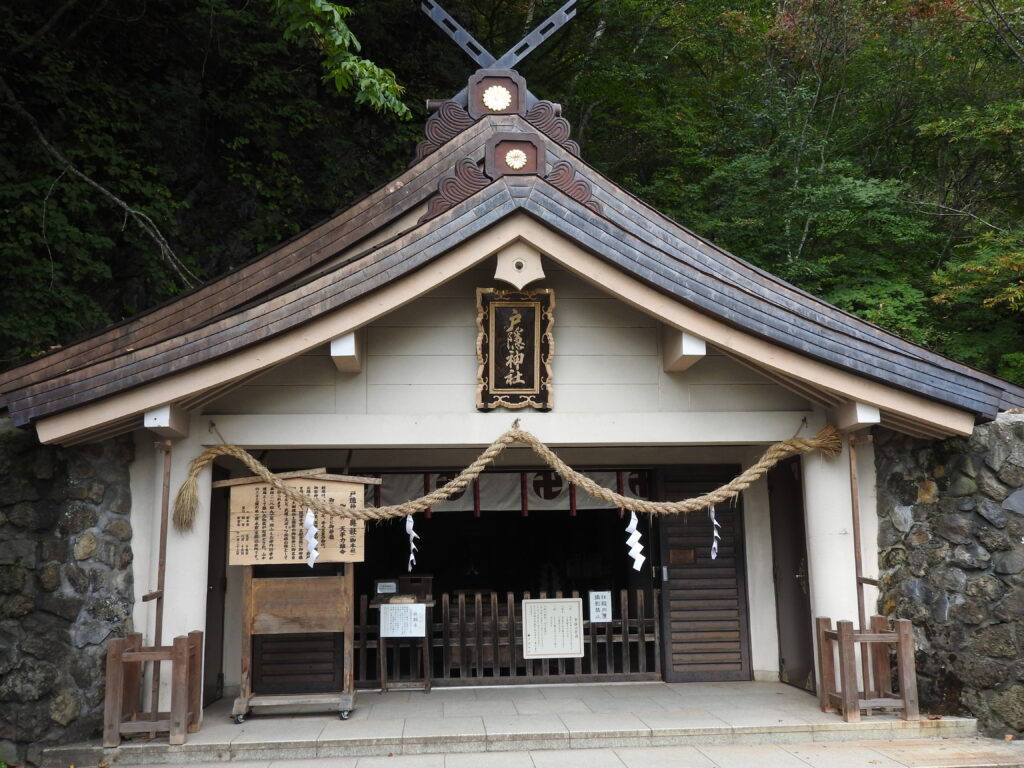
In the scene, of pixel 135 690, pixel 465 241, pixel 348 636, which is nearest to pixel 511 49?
pixel 465 241

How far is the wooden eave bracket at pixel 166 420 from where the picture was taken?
21.1 feet

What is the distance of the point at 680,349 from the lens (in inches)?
272

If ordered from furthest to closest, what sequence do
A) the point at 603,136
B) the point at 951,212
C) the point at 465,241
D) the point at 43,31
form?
the point at 603,136 → the point at 951,212 → the point at 43,31 → the point at 465,241

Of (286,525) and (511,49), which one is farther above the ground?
(511,49)

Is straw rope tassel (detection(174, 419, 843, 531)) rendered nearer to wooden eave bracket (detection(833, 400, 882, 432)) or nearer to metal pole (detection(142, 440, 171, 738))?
metal pole (detection(142, 440, 171, 738))

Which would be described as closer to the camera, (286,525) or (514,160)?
(286,525)

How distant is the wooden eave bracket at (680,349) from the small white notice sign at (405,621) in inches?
142

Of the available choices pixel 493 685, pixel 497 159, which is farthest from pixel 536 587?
pixel 497 159

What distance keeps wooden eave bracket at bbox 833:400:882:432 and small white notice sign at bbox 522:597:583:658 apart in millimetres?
3308

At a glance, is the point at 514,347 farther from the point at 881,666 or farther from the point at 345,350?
the point at 881,666

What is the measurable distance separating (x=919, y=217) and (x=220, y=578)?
41.4 ft

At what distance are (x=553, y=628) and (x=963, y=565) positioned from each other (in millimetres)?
3913

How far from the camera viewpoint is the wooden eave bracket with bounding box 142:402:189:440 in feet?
21.1

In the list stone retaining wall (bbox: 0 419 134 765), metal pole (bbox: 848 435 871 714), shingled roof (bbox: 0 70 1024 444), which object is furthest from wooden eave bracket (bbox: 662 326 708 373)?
stone retaining wall (bbox: 0 419 134 765)
